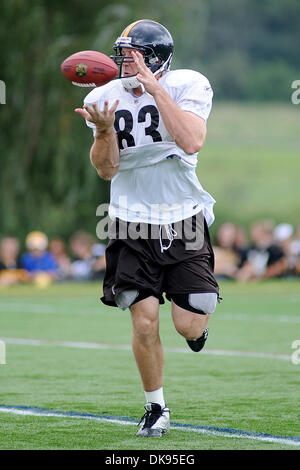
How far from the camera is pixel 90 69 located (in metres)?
4.91

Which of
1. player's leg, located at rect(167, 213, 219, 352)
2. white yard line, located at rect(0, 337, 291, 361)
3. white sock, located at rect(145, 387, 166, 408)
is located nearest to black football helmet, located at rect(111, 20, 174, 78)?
player's leg, located at rect(167, 213, 219, 352)

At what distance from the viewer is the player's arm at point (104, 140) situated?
15.5 feet

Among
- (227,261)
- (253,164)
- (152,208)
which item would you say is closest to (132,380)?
(152,208)

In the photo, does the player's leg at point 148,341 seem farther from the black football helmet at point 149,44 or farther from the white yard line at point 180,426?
the black football helmet at point 149,44

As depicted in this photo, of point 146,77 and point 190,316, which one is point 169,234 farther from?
point 146,77

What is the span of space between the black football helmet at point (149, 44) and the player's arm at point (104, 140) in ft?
1.20

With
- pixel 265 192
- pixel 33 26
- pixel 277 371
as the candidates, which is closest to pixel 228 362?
pixel 277 371

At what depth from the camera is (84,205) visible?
2041 centimetres

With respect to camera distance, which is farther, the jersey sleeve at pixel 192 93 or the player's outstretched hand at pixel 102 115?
the jersey sleeve at pixel 192 93

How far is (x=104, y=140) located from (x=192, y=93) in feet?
1.72

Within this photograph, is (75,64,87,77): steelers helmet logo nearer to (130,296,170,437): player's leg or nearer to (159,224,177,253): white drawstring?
(159,224,177,253): white drawstring

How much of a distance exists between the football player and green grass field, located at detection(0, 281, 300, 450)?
1.30 feet

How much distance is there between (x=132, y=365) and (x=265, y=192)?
33.8 metres

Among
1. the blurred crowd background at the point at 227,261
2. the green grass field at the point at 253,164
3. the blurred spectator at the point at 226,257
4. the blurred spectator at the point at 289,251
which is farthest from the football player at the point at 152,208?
the green grass field at the point at 253,164
